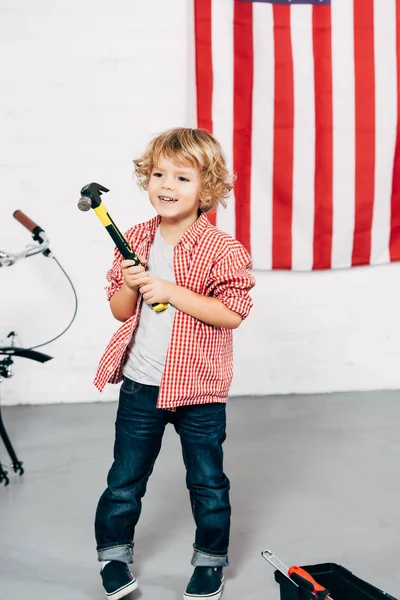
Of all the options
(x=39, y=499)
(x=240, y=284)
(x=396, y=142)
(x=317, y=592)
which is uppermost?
(x=396, y=142)

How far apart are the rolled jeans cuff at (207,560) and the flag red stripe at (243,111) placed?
5.40ft

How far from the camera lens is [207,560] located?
5.84ft

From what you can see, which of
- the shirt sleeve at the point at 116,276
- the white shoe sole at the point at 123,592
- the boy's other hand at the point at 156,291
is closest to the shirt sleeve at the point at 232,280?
the boy's other hand at the point at 156,291

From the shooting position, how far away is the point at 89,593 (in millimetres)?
1812

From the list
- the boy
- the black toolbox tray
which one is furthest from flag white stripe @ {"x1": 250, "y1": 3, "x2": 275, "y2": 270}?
the black toolbox tray

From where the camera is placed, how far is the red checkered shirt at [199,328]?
1.66m

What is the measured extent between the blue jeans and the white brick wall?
60.7 inches

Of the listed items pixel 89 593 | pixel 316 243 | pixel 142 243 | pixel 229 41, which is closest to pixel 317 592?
pixel 89 593

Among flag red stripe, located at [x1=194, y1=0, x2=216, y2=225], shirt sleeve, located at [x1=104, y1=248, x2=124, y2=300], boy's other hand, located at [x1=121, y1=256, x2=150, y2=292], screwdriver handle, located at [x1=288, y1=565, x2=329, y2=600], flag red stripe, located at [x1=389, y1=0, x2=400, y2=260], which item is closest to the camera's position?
screwdriver handle, located at [x1=288, y1=565, x2=329, y2=600]

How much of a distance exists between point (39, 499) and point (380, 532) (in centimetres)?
93

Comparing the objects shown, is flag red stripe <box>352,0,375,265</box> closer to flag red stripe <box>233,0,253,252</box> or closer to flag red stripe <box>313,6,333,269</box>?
flag red stripe <box>313,6,333,269</box>

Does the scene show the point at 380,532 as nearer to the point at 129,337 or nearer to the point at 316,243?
the point at 129,337

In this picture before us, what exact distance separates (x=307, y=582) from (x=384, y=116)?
6.90 feet

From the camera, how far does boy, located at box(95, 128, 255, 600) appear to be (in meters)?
1.68
